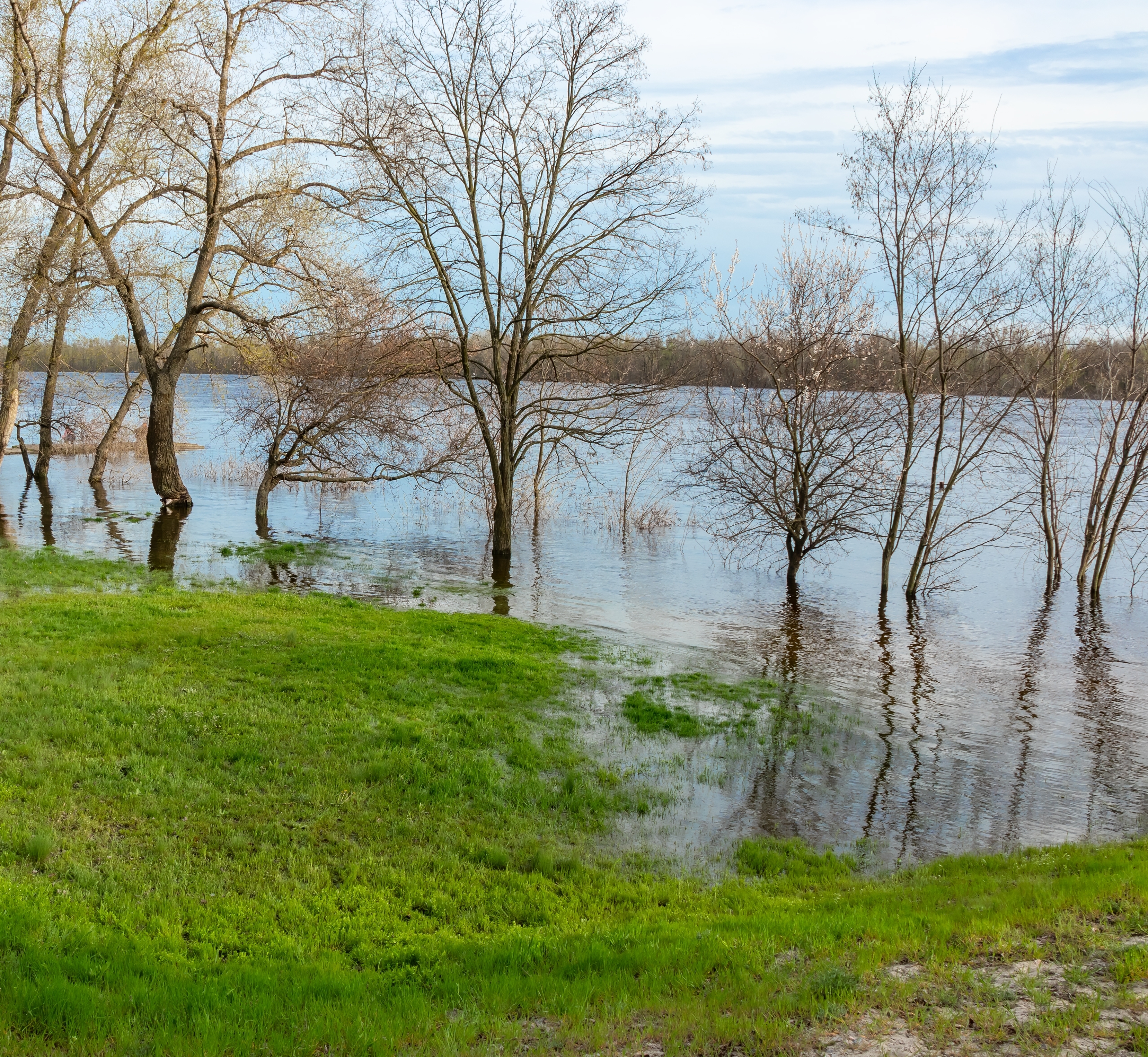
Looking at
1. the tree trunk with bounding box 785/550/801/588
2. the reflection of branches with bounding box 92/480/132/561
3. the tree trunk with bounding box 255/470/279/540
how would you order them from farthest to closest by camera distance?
1. the tree trunk with bounding box 255/470/279/540
2. the tree trunk with bounding box 785/550/801/588
3. the reflection of branches with bounding box 92/480/132/561

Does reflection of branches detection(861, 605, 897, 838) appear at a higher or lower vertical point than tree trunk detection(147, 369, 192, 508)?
lower

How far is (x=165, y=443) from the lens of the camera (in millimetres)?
25359

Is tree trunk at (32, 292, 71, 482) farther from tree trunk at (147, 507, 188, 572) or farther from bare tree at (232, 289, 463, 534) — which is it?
tree trunk at (147, 507, 188, 572)

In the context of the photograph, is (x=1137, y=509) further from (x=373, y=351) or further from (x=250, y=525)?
(x=250, y=525)

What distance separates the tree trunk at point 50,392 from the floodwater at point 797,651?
34.0 inches

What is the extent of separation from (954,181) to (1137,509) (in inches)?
769

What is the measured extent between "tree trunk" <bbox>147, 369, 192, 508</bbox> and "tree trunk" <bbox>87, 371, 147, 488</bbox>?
3.82 metres

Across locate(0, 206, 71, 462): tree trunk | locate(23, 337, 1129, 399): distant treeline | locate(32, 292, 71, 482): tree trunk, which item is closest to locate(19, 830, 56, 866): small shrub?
locate(23, 337, 1129, 399): distant treeline

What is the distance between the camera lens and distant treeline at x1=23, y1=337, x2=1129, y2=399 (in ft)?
57.0

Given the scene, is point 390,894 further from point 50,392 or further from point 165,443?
point 50,392

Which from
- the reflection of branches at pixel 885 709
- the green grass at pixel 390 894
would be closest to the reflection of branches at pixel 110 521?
the green grass at pixel 390 894

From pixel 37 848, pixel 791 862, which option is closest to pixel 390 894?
pixel 37 848

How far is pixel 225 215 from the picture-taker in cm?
2328

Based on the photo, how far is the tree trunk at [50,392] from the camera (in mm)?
26141
